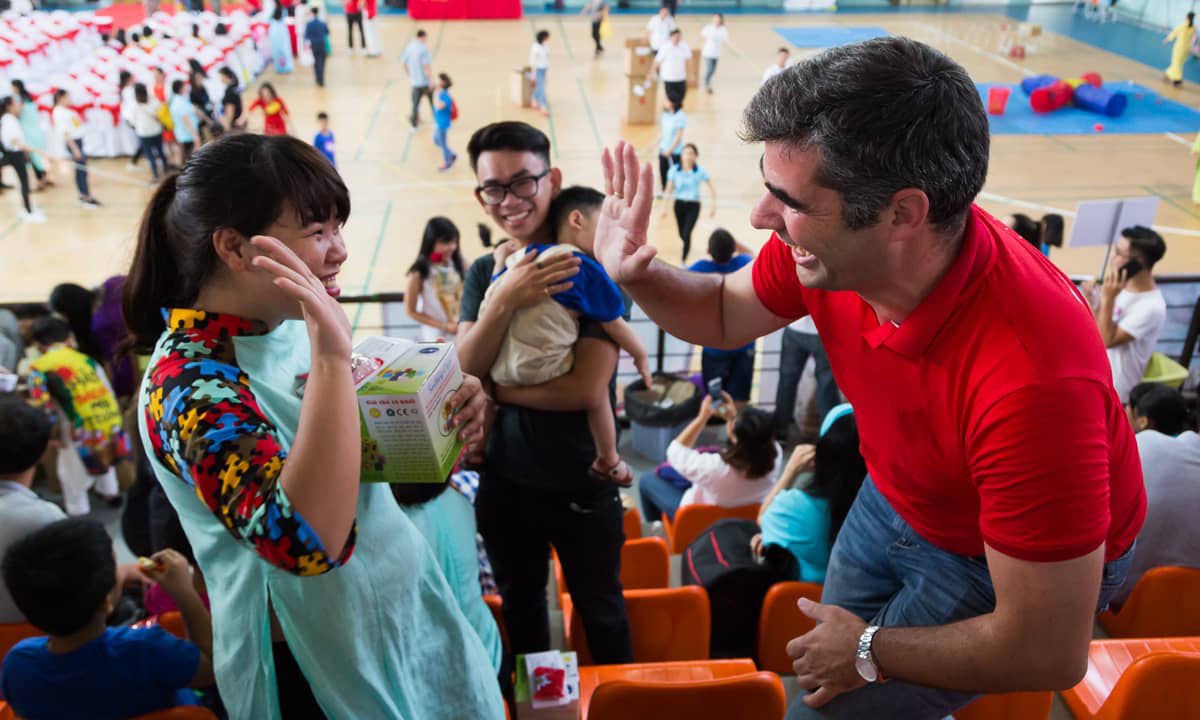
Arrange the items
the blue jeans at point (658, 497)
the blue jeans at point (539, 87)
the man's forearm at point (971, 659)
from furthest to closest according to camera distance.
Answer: the blue jeans at point (539, 87)
the blue jeans at point (658, 497)
the man's forearm at point (971, 659)

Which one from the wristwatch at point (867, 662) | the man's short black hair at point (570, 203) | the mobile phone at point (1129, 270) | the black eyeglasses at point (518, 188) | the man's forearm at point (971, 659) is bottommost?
the mobile phone at point (1129, 270)

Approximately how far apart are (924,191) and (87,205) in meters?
13.5

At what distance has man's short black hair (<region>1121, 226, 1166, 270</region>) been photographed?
5.21 m

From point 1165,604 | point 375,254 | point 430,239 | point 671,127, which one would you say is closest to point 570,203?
point 1165,604

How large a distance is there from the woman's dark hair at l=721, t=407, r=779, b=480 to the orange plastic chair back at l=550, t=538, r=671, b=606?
2.05ft

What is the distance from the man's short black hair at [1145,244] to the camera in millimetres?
5207

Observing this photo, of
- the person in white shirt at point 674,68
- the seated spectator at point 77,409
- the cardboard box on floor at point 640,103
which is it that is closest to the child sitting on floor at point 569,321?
the seated spectator at point 77,409

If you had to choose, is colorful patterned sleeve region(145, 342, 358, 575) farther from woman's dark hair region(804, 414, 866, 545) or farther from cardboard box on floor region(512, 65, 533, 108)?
cardboard box on floor region(512, 65, 533, 108)

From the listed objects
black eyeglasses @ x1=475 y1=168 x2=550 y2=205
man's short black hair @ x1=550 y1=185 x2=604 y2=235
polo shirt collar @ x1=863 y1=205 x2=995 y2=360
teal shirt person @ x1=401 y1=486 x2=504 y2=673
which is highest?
polo shirt collar @ x1=863 y1=205 x2=995 y2=360

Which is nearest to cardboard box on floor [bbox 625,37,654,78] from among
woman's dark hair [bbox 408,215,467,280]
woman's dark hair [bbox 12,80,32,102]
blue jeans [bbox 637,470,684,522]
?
woman's dark hair [bbox 12,80,32,102]

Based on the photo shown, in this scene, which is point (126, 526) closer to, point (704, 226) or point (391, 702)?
point (391, 702)

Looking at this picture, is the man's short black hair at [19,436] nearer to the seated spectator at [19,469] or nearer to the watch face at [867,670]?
the seated spectator at [19,469]

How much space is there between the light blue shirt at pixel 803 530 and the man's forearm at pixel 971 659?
4.84 ft

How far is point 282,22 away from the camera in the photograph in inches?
763
